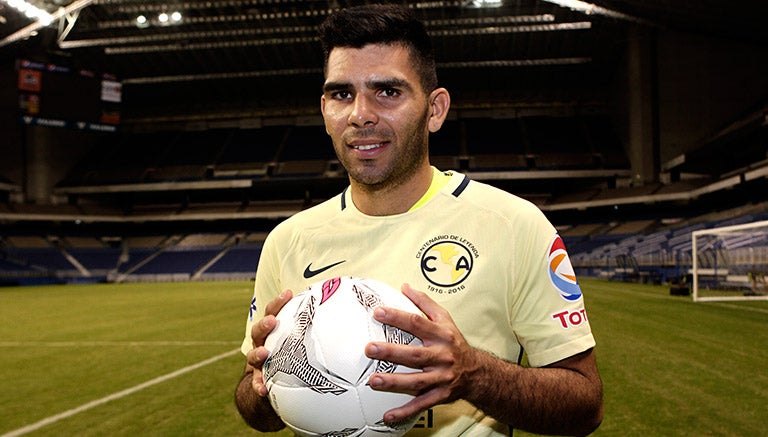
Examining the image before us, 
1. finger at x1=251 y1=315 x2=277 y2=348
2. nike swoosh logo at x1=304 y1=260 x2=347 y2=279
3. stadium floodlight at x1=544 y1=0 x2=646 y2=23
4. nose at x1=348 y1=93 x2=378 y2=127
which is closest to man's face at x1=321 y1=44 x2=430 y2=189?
nose at x1=348 y1=93 x2=378 y2=127

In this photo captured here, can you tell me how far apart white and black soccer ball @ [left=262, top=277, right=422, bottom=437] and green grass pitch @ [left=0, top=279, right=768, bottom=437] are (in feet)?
10.6

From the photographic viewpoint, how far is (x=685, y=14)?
28.0 m

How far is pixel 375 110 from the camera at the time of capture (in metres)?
1.91

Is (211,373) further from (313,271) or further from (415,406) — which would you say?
(415,406)

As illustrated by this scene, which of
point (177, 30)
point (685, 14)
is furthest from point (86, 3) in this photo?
point (685, 14)

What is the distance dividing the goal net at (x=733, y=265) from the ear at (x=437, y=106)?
47.1 ft

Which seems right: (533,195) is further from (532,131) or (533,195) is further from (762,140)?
(762,140)

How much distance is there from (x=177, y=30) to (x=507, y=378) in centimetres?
3584

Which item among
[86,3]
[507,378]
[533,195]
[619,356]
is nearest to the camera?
[507,378]

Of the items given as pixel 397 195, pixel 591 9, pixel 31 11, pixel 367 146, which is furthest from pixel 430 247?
pixel 31 11

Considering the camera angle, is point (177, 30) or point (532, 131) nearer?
point (177, 30)

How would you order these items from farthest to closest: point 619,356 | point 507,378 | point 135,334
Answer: point 135,334 < point 619,356 < point 507,378

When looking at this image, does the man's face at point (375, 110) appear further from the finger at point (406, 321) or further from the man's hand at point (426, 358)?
the finger at point (406, 321)

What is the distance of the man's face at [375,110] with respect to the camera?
6.27 feet
